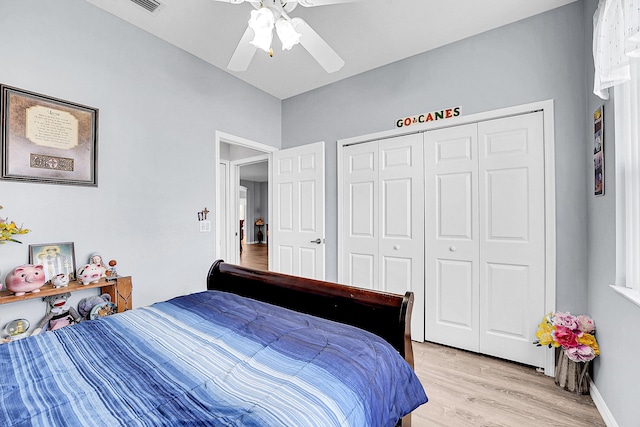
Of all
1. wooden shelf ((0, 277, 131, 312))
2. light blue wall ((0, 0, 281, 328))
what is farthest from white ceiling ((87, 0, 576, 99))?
wooden shelf ((0, 277, 131, 312))

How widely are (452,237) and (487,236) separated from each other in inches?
11.0

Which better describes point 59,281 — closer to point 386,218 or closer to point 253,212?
point 386,218

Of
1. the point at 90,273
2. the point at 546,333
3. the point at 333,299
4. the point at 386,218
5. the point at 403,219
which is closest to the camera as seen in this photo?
the point at 333,299

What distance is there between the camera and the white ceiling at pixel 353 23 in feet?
6.94

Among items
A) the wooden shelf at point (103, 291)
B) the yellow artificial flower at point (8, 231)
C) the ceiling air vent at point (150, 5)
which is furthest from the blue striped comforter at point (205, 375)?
the ceiling air vent at point (150, 5)

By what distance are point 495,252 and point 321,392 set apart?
7.08 ft

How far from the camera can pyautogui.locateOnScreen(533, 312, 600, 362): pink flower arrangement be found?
1.83 m

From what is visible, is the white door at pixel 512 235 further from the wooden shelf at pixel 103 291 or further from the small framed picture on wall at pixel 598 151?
the wooden shelf at pixel 103 291

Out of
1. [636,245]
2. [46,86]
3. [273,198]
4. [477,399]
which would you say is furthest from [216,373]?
[273,198]

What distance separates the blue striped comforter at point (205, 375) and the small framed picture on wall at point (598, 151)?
174 cm

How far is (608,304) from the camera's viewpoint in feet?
5.50

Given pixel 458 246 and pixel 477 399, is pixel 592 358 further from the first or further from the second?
pixel 458 246

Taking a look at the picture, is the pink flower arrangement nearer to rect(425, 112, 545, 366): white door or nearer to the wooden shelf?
rect(425, 112, 545, 366): white door

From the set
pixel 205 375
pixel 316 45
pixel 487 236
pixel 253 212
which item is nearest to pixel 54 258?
pixel 205 375
